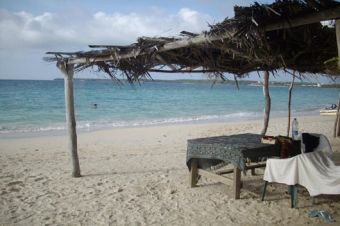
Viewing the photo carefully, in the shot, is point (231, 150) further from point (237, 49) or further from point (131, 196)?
point (131, 196)

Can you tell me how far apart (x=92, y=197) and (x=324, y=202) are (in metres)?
2.96

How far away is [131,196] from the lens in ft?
14.7

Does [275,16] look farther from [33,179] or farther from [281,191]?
[33,179]

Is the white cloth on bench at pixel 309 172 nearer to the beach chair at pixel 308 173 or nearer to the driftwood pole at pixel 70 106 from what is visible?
the beach chair at pixel 308 173

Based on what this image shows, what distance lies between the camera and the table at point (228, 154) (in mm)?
3971

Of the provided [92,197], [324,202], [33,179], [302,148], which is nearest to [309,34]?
[302,148]

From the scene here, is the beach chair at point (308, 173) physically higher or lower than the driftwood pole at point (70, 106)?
lower

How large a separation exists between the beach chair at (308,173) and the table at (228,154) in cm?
30

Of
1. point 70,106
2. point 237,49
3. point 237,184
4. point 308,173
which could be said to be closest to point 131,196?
point 237,184

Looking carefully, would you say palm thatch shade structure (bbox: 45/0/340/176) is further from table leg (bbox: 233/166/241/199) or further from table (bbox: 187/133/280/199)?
table leg (bbox: 233/166/241/199)

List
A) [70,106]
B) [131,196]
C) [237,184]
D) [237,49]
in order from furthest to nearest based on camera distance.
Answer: [70,106] → [131,196] → [237,184] → [237,49]

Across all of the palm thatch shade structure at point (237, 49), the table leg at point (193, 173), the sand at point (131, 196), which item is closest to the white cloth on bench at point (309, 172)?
the sand at point (131, 196)

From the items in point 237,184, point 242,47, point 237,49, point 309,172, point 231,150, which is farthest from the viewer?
point 237,184

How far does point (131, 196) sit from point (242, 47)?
2.52 metres
